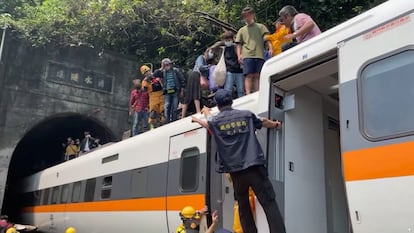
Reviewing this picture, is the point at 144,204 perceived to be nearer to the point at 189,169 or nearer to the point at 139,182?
the point at 139,182

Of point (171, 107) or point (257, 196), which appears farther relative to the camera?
point (171, 107)

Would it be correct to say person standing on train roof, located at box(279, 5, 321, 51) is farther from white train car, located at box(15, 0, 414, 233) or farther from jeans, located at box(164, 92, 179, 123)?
jeans, located at box(164, 92, 179, 123)

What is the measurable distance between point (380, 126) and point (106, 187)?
6.46 meters

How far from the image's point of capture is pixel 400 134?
3.17 metres

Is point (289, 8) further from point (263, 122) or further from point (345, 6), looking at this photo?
point (345, 6)

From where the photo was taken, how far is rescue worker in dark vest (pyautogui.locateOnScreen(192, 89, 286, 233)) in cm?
417

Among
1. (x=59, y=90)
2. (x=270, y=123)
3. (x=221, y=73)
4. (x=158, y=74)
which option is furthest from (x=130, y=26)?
(x=270, y=123)

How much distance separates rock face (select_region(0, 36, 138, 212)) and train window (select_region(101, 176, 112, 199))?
792cm

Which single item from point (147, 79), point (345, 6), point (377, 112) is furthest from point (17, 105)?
point (377, 112)

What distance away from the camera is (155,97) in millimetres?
9727

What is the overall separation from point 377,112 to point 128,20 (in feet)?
47.9

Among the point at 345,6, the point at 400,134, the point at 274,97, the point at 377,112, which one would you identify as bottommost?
the point at 400,134

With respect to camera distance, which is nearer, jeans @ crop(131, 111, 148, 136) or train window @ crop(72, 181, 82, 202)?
jeans @ crop(131, 111, 148, 136)

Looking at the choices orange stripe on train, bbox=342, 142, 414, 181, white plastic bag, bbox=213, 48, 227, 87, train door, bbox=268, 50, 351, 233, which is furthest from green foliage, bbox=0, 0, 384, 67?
orange stripe on train, bbox=342, 142, 414, 181
